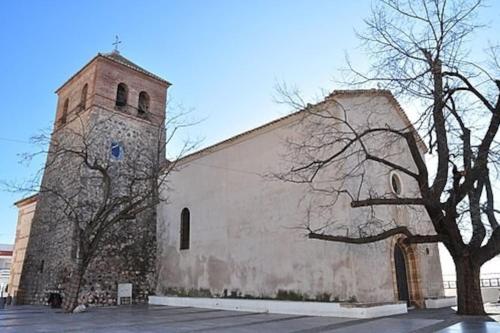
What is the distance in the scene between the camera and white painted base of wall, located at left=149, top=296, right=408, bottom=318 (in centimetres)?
1046

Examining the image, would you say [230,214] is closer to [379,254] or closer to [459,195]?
[379,254]

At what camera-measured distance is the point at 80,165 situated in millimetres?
17031

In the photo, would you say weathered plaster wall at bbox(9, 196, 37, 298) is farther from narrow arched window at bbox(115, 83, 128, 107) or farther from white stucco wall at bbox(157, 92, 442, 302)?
white stucco wall at bbox(157, 92, 442, 302)

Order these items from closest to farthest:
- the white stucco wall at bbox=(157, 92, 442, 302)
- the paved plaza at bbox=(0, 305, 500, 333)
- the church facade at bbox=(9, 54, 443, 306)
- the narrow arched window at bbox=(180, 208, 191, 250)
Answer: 1. the paved plaza at bbox=(0, 305, 500, 333)
2. the white stucco wall at bbox=(157, 92, 442, 302)
3. the church facade at bbox=(9, 54, 443, 306)
4. the narrow arched window at bbox=(180, 208, 191, 250)

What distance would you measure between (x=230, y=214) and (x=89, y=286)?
6.31 metres

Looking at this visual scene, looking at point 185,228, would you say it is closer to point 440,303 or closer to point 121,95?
point 121,95

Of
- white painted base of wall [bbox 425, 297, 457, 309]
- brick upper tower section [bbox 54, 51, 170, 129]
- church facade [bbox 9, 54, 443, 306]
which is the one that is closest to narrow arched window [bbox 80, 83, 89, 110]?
brick upper tower section [bbox 54, 51, 170, 129]

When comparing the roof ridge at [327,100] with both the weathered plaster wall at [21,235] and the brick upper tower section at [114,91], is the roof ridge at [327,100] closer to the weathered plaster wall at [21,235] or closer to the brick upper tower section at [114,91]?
the brick upper tower section at [114,91]

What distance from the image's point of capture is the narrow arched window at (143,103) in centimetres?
1983

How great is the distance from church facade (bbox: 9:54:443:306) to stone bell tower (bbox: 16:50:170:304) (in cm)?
6

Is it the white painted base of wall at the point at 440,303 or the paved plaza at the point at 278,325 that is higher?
the white painted base of wall at the point at 440,303

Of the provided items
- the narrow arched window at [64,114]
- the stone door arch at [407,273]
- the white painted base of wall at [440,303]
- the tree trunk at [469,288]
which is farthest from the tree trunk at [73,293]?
the white painted base of wall at [440,303]

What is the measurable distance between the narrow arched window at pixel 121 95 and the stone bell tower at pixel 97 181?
49 mm

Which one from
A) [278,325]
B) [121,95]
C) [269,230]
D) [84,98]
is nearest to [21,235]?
[84,98]
